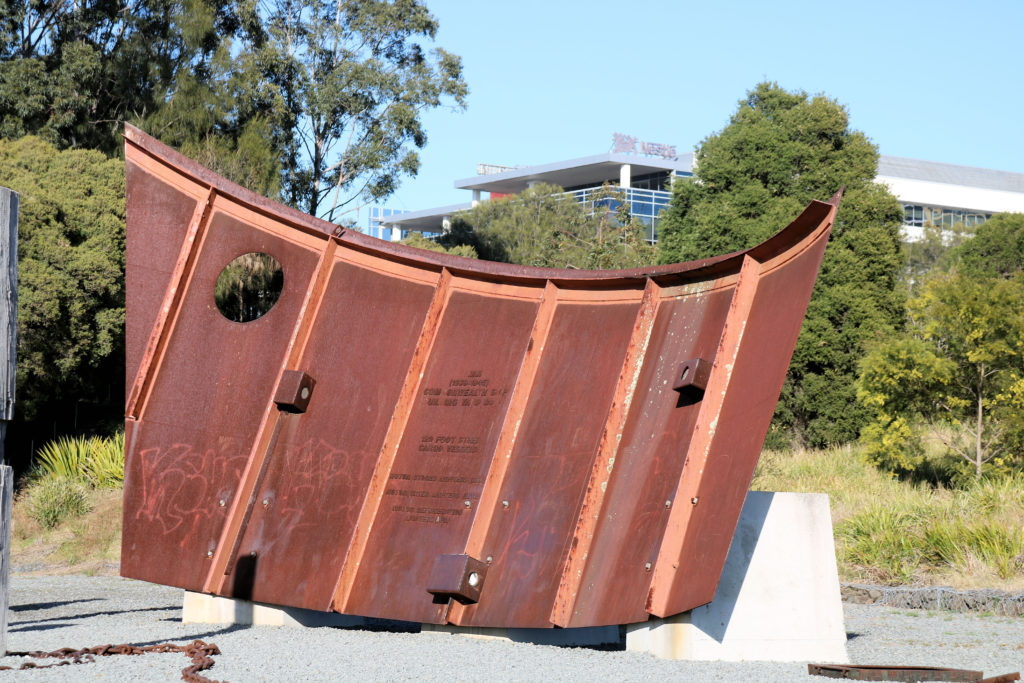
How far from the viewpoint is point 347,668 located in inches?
245

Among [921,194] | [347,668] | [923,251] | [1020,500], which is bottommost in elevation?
[347,668]

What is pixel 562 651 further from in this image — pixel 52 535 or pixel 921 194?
pixel 921 194

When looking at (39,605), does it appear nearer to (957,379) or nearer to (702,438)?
(702,438)

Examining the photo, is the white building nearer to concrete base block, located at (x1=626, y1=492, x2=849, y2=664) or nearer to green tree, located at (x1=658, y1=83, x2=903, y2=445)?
green tree, located at (x1=658, y1=83, x2=903, y2=445)

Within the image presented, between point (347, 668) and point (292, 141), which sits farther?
point (292, 141)

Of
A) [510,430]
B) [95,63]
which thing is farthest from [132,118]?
[510,430]

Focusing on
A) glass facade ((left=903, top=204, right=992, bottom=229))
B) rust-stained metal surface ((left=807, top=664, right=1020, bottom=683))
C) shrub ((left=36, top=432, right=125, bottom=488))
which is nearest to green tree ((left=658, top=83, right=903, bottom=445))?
shrub ((left=36, top=432, right=125, bottom=488))

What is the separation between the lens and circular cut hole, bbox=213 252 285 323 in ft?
75.0

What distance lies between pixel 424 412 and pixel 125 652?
8.60 feet

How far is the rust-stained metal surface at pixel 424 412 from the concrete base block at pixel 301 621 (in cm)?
25

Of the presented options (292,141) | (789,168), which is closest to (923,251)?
(789,168)

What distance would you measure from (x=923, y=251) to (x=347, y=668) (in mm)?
47810

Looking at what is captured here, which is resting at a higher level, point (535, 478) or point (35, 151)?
point (35, 151)

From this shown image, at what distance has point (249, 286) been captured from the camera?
77.7 ft
